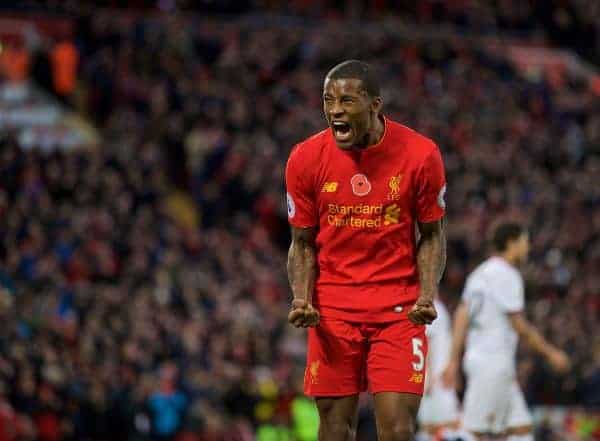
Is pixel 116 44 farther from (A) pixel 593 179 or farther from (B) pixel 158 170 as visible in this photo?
(A) pixel 593 179

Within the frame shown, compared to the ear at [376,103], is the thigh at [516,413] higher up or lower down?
lower down

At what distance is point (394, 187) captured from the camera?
7051 millimetres

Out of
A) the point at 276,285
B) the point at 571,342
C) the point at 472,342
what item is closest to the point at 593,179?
the point at 571,342

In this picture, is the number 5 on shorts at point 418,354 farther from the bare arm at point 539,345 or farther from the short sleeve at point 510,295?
the short sleeve at point 510,295

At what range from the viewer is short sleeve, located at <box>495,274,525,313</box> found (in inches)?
400

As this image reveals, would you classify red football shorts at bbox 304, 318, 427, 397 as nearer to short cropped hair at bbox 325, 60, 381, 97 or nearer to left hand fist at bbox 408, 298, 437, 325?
left hand fist at bbox 408, 298, 437, 325

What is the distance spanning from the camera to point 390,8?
27547 mm

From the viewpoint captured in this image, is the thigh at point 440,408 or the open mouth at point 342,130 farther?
the thigh at point 440,408

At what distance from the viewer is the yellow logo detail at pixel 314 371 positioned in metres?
7.18

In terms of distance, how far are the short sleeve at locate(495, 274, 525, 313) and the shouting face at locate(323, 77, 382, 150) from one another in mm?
3491

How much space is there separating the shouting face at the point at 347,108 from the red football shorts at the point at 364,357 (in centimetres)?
93

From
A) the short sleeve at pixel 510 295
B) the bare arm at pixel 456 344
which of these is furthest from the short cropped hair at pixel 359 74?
the bare arm at pixel 456 344

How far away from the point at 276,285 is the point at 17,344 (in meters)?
4.95

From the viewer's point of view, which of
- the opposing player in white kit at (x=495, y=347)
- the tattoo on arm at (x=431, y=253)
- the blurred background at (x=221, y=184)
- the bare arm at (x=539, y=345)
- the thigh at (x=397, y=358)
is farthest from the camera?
the blurred background at (x=221, y=184)
